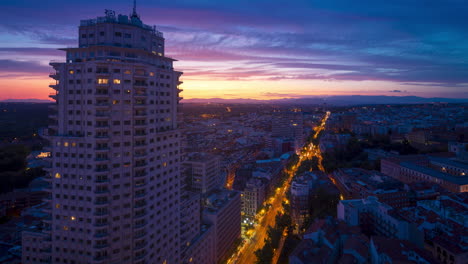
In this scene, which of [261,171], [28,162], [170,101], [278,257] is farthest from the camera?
[28,162]

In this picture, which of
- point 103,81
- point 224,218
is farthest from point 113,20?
point 224,218

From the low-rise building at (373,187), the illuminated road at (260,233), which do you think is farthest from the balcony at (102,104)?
the low-rise building at (373,187)

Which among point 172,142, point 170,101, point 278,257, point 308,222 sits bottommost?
point 278,257

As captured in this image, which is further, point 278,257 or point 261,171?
point 261,171

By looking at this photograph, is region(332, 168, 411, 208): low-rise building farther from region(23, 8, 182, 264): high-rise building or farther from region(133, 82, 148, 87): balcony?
region(133, 82, 148, 87): balcony

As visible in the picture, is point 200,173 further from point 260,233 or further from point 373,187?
point 373,187

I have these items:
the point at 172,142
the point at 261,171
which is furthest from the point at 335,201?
the point at 172,142

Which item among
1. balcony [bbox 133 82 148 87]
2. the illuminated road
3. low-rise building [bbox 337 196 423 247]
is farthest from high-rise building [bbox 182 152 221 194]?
balcony [bbox 133 82 148 87]

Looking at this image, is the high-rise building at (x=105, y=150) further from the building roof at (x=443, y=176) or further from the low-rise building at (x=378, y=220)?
the building roof at (x=443, y=176)

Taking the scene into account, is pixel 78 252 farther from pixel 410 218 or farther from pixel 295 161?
pixel 295 161
